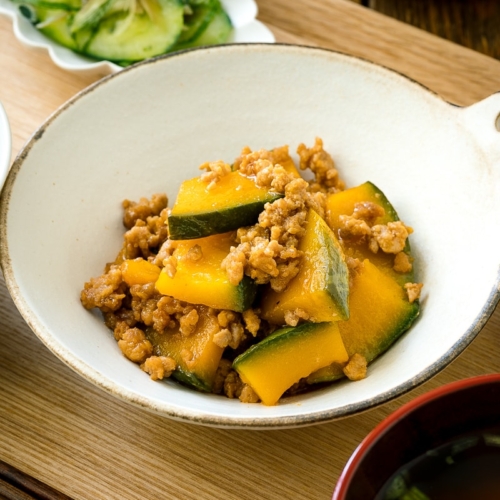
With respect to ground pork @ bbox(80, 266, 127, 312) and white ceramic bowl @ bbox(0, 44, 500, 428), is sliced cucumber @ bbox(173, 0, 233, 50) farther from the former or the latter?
ground pork @ bbox(80, 266, 127, 312)

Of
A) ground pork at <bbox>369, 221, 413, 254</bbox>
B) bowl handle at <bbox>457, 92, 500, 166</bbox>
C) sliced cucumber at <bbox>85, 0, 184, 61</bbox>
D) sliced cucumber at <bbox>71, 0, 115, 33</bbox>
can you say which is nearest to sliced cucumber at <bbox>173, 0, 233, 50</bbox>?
sliced cucumber at <bbox>85, 0, 184, 61</bbox>

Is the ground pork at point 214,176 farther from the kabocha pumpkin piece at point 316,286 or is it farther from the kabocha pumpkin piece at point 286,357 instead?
the kabocha pumpkin piece at point 286,357

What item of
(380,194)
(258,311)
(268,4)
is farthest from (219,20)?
(258,311)

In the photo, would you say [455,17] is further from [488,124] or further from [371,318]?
[371,318]

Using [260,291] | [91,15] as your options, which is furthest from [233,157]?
[91,15]

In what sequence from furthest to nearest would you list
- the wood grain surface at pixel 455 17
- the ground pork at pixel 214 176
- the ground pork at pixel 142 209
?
1. the wood grain surface at pixel 455 17
2. the ground pork at pixel 142 209
3. the ground pork at pixel 214 176

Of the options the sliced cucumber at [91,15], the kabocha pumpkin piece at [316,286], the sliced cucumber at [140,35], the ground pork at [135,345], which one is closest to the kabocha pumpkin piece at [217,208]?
the kabocha pumpkin piece at [316,286]
